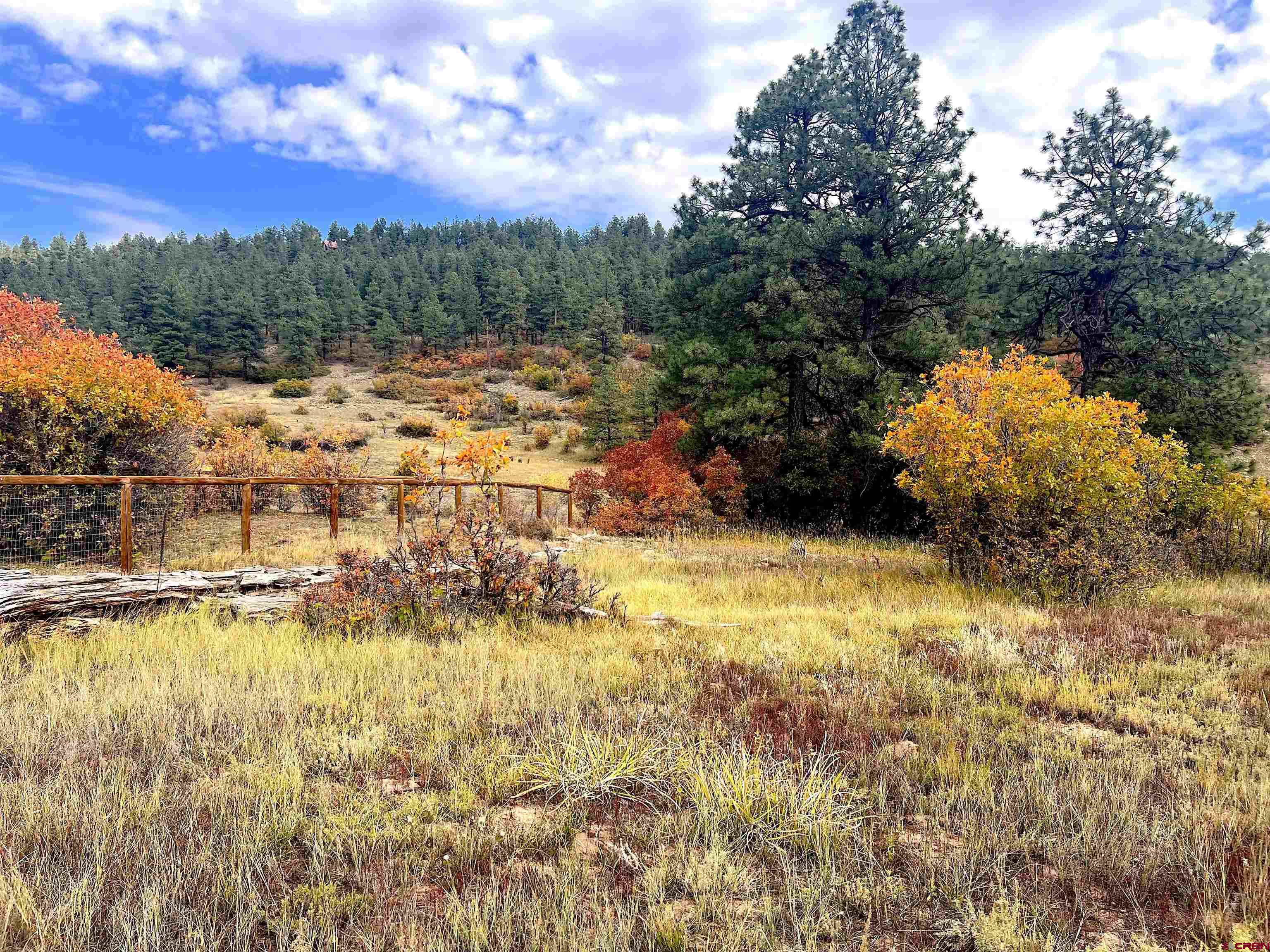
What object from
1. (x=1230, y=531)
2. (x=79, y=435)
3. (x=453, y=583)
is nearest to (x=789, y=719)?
(x=453, y=583)

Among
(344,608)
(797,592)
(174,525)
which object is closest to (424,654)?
(344,608)

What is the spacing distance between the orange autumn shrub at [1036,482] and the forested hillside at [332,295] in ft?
172

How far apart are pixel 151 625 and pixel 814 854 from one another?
6188mm

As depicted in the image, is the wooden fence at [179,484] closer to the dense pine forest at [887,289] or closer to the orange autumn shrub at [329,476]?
the orange autumn shrub at [329,476]

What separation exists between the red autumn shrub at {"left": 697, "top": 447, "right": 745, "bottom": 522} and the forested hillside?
44471 millimetres

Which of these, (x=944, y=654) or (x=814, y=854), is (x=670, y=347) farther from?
(x=814, y=854)

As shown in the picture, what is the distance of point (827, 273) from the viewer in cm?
1883

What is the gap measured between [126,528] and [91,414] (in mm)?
4349

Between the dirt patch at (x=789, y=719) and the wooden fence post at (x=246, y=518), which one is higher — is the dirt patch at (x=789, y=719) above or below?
below

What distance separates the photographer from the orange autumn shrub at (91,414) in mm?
9930

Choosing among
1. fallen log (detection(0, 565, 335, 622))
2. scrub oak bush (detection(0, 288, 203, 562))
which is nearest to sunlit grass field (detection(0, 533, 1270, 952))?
fallen log (detection(0, 565, 335, 622))

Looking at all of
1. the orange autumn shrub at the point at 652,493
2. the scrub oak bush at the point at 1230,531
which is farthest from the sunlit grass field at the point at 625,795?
the orange autumn shrub at the point at 652,493

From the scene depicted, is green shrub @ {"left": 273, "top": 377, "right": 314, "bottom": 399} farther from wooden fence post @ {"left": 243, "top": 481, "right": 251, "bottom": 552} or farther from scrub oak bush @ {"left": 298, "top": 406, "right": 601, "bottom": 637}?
scrub oak bush @ {"left": 298, "top": 406, "right": 601, "bottom": 637}

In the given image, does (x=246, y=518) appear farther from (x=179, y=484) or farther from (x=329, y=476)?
(x=329, y=476)
